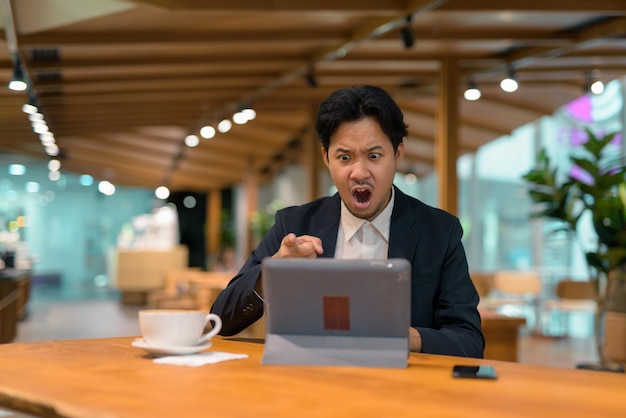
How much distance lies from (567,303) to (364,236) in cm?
1084

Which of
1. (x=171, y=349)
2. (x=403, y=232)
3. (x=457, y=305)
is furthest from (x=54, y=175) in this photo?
(x=171, y=349)

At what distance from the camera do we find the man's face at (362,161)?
244cm

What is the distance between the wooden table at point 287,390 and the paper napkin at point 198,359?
3cm

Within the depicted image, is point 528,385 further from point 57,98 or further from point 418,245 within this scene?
point 57,98

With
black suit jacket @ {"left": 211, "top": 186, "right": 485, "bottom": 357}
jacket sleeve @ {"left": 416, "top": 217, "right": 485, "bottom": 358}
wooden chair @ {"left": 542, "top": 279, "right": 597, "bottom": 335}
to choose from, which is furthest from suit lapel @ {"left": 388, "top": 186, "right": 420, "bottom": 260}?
wooden chair @ {"left": 542, "top": 279, "right": 597, "bottom": 335}

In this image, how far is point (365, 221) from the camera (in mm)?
2631

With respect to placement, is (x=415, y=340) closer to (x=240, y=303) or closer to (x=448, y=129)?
(x=240, y=303)

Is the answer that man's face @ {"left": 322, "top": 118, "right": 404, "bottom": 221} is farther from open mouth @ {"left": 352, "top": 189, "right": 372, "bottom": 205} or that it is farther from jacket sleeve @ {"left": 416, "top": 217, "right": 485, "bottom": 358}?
jacket sleeve @ {"left": 416, "top": 217, "right": 485, "bottom": 358}

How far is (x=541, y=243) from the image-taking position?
48.3 ft

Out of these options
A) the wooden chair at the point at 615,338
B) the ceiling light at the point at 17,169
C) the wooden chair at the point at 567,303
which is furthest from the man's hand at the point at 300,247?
the ceiling light at the point at 17,169

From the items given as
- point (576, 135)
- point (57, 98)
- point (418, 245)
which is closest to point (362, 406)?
point (418, 245)

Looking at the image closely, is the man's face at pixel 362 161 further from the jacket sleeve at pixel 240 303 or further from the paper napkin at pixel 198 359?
the paper napkin at pixel 198 359

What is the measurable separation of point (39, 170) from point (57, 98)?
232 inches

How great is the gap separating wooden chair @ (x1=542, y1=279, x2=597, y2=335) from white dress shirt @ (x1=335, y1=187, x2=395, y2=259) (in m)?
6.54
